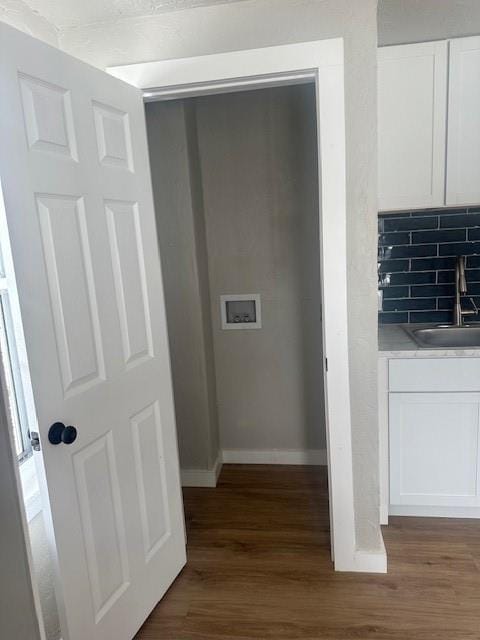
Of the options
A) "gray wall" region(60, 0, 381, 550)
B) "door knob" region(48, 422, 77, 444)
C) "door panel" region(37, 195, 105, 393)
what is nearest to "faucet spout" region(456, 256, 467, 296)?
"gray wall" region(60, 0, 381, 550)

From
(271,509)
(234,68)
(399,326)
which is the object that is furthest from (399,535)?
(234,68)

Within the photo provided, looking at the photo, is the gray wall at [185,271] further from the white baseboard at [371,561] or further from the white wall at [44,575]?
the white wall at [44,575]

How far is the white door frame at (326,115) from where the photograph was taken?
65.9 inches

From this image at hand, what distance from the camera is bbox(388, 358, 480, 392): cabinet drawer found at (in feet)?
6.96

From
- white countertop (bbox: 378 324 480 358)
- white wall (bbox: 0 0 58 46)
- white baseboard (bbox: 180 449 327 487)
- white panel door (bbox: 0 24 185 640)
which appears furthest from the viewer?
white baseboard (bbox: 180 449 327 487)

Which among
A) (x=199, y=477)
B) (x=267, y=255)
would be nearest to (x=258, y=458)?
(x=199, y=477)

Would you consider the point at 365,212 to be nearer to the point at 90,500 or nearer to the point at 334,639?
the point at 90,500

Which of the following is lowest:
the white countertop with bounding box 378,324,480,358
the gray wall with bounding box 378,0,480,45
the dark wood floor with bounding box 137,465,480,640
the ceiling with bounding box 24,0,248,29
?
the dark wood floor with bounding box 137,465,480,640

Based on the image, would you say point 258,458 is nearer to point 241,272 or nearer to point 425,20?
point 241,272

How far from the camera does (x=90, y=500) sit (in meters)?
1.48

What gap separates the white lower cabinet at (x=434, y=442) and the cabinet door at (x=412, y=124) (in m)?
0.84

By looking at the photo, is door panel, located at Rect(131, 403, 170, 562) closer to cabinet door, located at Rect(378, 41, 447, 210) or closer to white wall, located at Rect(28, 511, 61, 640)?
white wall, located at Rect(28, 511, 61, 640)

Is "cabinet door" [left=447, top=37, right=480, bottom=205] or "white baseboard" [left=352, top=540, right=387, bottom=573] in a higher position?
"cabinet door" [left=447, top=37, right=480, bottom=205]

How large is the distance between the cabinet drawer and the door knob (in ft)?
4.81
